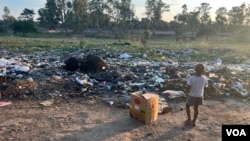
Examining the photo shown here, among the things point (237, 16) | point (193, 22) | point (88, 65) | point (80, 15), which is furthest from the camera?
point (237, 16)

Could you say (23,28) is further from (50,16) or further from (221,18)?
(221,18)

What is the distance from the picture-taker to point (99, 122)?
4672mm

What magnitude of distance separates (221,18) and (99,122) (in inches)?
1715

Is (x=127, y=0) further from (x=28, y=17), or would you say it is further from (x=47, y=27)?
(x=28, y=17)

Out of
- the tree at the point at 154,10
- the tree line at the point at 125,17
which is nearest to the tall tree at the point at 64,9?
the tree line at the point at 125,17

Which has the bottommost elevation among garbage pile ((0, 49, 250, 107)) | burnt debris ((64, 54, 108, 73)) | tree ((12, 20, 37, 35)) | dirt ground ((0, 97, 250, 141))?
dirt ground ((0, 97, 250, 141))

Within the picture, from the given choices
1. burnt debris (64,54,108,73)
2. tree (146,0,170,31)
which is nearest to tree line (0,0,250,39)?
tree (146,0,170,31)

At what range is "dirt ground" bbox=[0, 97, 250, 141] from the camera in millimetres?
4129

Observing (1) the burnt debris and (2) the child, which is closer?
(2) the child

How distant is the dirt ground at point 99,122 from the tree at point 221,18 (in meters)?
39.9

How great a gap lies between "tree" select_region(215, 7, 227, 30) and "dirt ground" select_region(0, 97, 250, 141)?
39868mm

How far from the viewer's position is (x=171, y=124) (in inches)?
184

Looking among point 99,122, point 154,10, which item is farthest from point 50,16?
point 99,122

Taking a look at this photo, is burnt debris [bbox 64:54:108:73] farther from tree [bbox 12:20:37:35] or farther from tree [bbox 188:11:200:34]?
tree [bbox 188:11:200:34]
